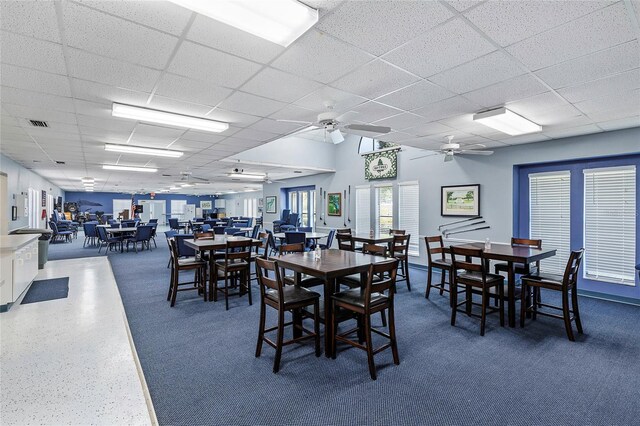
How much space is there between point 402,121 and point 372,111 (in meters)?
0.64

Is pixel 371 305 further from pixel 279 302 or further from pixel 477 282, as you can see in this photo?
pixel 477 282

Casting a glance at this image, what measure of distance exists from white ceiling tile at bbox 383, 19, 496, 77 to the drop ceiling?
0.04 feet

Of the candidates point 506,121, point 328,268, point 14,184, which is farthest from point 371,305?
point 14,184

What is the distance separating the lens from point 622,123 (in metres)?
4.09

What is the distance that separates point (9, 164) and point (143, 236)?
3.44 meters

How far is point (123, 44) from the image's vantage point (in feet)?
7.04

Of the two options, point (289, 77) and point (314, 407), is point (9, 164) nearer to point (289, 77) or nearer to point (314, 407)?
point (289, 77)

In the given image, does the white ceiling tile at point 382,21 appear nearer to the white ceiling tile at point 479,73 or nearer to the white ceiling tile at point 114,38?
the white ceiling tile at point 479,73

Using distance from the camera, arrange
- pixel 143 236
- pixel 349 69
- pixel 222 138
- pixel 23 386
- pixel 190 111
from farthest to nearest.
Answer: pixel 143 236, pixel 222 138, pixel 190 111, pixel 349 69, pixel 23 386

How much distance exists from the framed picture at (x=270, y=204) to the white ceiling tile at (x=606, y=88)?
33.0 ft

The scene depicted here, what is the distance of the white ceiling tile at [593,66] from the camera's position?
88.4 inches

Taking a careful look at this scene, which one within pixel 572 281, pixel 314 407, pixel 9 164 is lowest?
pixel 314 407

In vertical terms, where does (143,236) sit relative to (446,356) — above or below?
above

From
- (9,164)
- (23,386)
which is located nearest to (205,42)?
(23,386)
